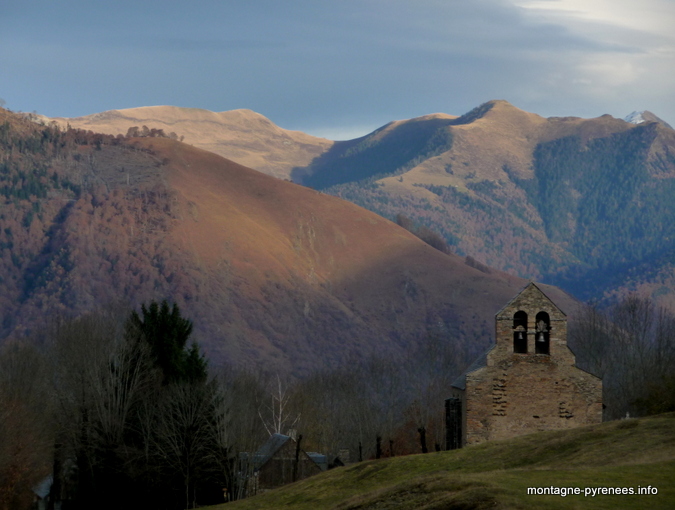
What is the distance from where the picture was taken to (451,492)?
99.8 feet

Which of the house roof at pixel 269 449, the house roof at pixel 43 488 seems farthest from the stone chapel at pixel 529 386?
the house roof at pixel 43 488

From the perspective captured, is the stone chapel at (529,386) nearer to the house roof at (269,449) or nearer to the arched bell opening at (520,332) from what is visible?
the arched bell opening at (520,332)

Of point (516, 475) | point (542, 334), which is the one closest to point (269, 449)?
point (542, 334)

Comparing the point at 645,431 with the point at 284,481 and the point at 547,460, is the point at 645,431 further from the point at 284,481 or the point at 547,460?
the point at 284,481

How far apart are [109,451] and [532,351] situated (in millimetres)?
27028

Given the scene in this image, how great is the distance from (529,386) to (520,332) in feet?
8.56

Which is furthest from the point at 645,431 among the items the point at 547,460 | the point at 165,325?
the point at 165,325

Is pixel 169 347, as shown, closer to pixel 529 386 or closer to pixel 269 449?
pixel 269 449

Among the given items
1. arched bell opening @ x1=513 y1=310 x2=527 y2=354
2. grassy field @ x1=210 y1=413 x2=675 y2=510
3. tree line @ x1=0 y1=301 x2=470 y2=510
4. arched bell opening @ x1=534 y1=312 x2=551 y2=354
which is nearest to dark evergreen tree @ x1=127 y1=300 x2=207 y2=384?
tree line @ x1=0 y1=301 x2=470 y2=510

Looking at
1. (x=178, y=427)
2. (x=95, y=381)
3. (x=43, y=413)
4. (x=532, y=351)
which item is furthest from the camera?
(x=43, y=413)

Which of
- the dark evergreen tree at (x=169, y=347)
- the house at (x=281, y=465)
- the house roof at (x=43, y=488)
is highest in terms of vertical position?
the dark evergreen tree at (x=169, y=347)

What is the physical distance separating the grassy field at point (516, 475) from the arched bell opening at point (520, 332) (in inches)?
239

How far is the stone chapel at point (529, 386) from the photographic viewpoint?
157 ft

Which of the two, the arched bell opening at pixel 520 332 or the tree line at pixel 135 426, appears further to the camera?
the tree line at pixel 135 426
